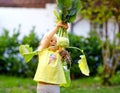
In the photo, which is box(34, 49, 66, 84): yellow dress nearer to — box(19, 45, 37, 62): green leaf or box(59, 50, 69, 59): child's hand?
box(59, 50, 69, 59): child's hand

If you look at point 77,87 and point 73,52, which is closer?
point 77,87

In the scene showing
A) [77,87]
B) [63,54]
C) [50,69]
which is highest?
[63,54]

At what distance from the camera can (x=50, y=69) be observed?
588 centimetres

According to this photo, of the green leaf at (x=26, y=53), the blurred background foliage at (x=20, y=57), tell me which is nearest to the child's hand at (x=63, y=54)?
the green leaf at (x=26, y=53)

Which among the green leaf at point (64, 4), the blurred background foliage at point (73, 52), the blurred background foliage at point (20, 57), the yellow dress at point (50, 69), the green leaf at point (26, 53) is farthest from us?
the blurred background foliage at point (20, 57)

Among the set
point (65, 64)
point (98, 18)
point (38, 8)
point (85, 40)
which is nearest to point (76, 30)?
point (38, 8)

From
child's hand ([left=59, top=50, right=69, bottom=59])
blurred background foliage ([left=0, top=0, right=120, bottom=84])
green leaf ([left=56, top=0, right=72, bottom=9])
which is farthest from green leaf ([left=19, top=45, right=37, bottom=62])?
blurred background foliage ([left=0, top=0, right=120, bottom=84])

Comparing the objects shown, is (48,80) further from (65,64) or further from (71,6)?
(71,6)

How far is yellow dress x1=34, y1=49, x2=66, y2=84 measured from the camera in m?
5.86

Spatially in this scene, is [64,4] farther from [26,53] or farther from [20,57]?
[20,57]

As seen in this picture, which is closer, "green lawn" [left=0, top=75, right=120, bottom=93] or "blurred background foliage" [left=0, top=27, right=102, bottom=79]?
"green lawn" [left=0, top=75, right=120, bottom=93]

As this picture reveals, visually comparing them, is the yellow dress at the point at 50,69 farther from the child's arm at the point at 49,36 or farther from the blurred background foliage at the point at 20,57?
the blurred background foliage at the point at 20,57

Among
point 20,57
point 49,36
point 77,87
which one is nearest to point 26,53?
point 49,36

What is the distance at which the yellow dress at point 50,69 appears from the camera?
19.2ft
